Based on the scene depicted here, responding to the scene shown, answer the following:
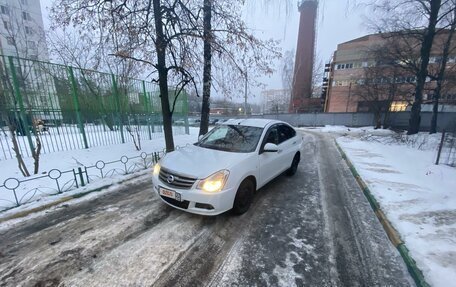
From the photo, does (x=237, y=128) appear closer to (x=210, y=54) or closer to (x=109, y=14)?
(x=210, y=54)

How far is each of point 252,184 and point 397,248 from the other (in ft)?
7.54

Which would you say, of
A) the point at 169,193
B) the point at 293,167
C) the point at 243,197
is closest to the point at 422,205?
the point at 293,167

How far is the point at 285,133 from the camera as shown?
5.52 meters

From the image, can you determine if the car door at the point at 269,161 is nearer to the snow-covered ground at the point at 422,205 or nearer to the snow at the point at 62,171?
the snow-covered ground at the point at 422,205

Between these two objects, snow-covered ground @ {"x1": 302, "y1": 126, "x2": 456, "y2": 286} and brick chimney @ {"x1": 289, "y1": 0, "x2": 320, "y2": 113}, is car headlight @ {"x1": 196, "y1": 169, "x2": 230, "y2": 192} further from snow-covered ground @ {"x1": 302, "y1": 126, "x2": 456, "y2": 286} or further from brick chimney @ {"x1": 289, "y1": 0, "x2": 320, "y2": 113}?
brick chimney @ {"x1": 289, "y1": 0, "x2": 320, "y2": 113}

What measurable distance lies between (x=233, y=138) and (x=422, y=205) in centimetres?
393

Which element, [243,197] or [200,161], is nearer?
[200,161]

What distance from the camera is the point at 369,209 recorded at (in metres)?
4.24

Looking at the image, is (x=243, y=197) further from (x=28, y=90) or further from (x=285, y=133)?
(x=28, y=90)

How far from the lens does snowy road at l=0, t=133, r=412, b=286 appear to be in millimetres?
2430

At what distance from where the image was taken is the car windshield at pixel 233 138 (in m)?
4.20

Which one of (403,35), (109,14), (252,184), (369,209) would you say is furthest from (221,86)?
(403,35)

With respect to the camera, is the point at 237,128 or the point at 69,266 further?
the point at 237,128

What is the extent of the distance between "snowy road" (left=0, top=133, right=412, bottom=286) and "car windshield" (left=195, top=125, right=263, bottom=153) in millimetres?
1246
